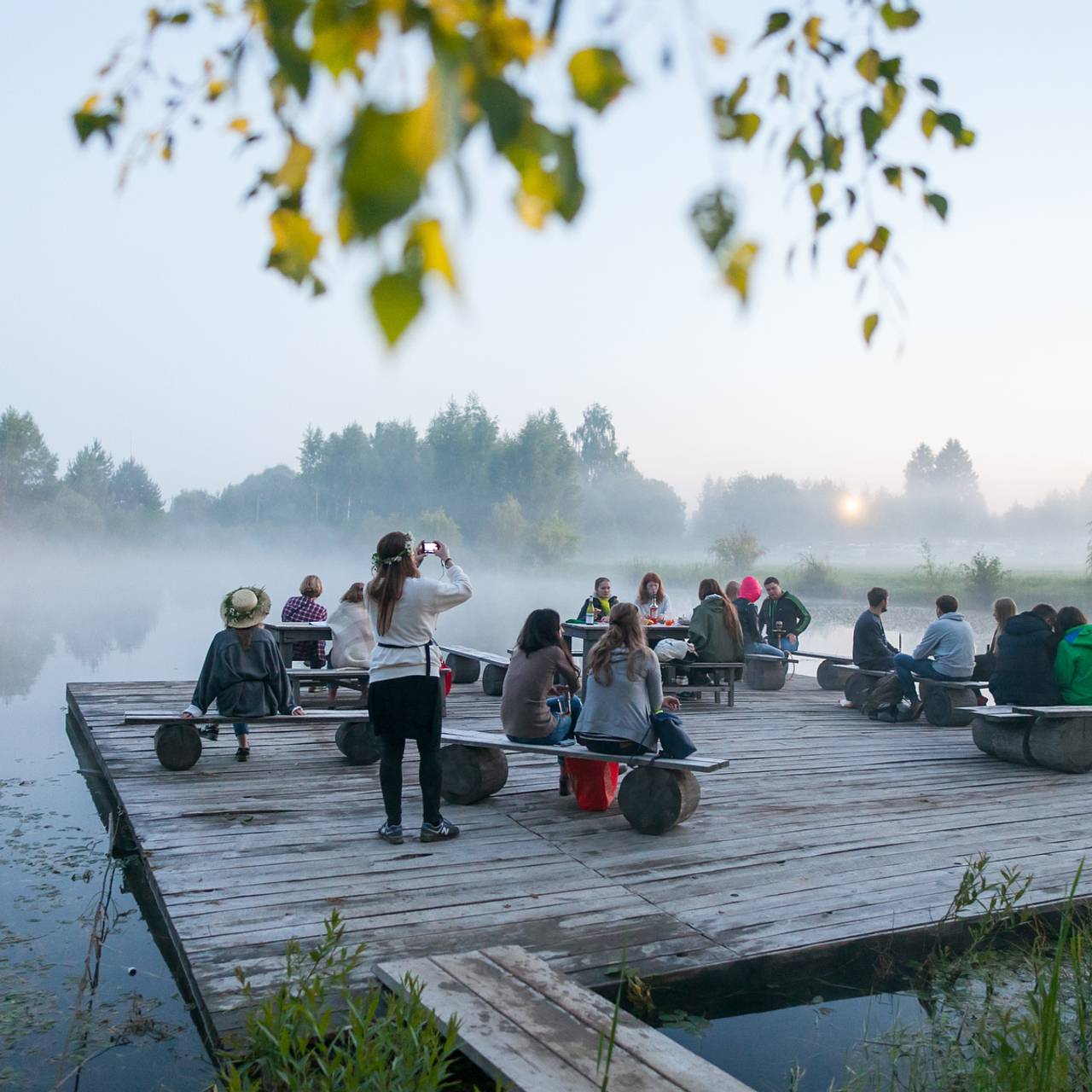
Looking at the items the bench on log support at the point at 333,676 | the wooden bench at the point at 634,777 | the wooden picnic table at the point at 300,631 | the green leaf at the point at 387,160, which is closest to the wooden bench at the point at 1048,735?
the wooden bench at the point at 634,777

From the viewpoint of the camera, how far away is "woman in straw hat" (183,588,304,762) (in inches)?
299

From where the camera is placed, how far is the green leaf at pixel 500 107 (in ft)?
3.24

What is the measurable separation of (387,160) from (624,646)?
17.6ft

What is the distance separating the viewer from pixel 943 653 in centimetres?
1036

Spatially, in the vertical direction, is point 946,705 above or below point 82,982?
above

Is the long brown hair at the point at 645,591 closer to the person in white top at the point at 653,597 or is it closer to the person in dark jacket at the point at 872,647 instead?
the person in white top at the point at 653,597

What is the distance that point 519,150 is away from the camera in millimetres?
1026

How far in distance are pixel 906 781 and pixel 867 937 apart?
3.49 metres

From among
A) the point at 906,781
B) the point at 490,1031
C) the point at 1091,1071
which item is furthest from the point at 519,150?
the point at 906,781

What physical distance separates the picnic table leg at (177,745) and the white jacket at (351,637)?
239cm

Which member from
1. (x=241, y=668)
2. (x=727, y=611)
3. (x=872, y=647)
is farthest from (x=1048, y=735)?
(x=241, y=668)

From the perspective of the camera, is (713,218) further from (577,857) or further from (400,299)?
(577,857)

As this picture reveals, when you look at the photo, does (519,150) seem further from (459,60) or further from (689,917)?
(689,917)

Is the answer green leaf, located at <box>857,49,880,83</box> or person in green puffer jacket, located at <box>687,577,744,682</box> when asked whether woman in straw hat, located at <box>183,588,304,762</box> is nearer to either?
person in green puffer jacket, located at <box>687,577,744,682</box>
